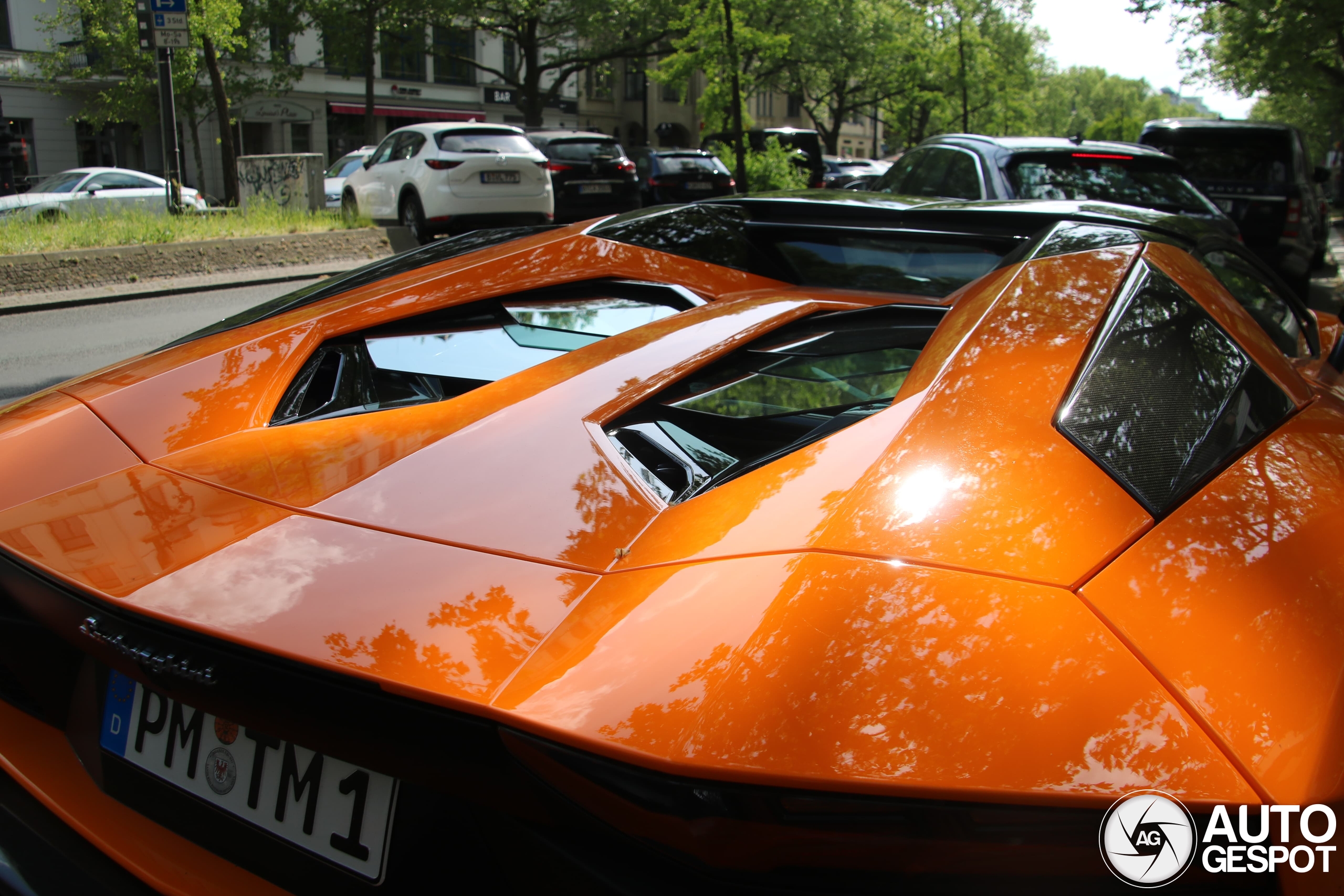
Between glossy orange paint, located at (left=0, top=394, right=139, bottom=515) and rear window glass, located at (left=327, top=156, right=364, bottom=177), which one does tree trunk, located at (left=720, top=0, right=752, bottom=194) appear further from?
glossy orange paint, located at (left=0, top=394, right=139, bottom=515)

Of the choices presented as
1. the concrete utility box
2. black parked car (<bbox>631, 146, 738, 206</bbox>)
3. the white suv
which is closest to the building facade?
the concrete utility box

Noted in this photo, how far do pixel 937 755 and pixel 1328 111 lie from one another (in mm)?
30766

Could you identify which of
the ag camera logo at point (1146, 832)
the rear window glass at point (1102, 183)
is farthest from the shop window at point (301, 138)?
the ag camera logo at point (1146, 832)

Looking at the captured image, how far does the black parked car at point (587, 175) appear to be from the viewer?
15.3m

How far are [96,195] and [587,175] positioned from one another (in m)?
8.58

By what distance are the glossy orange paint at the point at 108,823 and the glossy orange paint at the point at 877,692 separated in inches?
19.9

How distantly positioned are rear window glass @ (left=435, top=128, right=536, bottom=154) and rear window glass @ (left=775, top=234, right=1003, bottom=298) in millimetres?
10746

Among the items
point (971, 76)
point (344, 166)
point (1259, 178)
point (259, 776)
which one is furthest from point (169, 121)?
A: point (971, 76)

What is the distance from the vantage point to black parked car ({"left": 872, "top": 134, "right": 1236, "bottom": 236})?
6074 millimetres

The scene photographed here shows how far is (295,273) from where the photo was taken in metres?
11.0

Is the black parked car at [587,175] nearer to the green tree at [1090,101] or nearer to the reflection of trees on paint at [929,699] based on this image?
the reflection of trees on paint at [929,699]

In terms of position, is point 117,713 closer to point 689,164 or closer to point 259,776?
point 259,776

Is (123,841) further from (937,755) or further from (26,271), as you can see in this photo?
(26,271)

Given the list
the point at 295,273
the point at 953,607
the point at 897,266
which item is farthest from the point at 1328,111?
the point at 953,607
